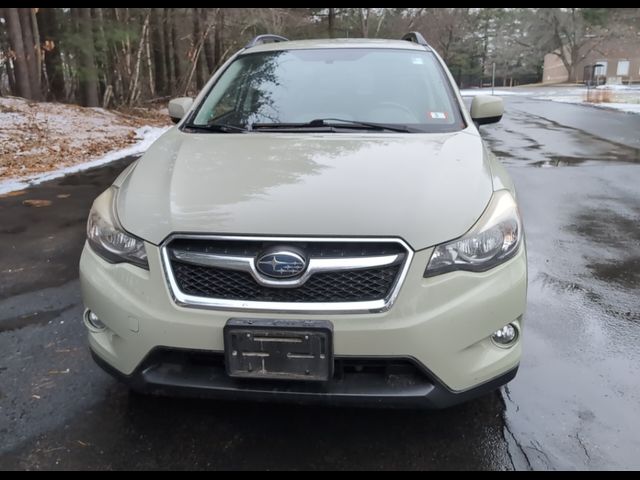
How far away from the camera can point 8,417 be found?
2498 millimetres

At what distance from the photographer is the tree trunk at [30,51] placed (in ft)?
46.8

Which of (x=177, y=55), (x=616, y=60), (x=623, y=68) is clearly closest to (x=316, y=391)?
(x=177, y=55)

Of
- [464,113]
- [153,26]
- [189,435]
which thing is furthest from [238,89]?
[153,26]

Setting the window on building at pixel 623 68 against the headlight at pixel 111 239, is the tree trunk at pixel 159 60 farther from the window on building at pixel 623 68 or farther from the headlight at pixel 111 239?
the window on building at pixel 623 68

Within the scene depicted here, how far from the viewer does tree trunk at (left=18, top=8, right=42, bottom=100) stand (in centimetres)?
1427

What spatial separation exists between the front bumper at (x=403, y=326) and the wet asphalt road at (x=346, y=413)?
37cm

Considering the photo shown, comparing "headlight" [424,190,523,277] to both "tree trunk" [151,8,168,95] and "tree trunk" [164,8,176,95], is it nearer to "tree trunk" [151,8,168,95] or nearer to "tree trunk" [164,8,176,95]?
"tree trunk" [151,8,168,95]

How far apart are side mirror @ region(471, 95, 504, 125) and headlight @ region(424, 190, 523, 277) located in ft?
5.05

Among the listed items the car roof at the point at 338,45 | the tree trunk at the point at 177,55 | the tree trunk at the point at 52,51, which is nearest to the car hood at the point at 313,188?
the car roof at the point at 338,45

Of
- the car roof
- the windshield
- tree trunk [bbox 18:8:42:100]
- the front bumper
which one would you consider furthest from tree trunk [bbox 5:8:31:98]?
the front bumper

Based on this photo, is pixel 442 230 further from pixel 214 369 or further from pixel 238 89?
pixel 238 89

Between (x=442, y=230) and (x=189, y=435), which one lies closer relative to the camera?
(x=442, y=230)

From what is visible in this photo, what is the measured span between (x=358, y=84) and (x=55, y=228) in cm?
353

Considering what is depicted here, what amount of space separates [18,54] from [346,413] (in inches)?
582
